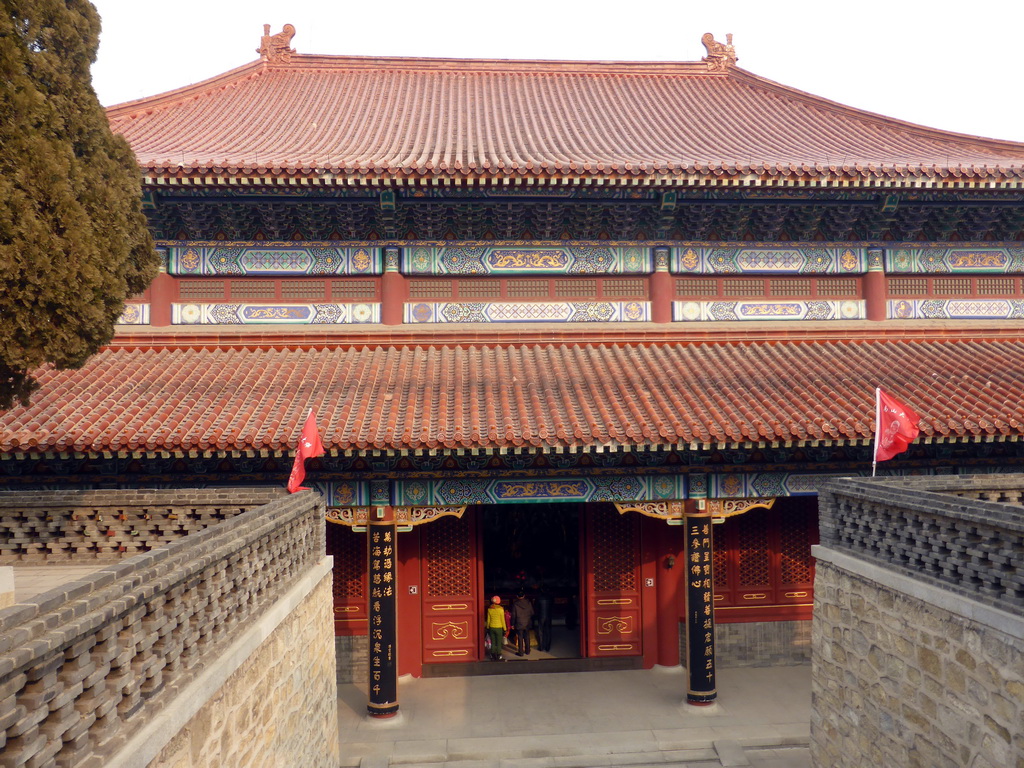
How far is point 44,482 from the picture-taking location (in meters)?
8.46

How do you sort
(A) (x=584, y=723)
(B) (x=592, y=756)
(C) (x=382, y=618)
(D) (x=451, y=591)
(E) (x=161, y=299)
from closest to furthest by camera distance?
(B) (x=592, y=756)
(A) (x=584, y=723)
(C) (x=382, y=618)
(E) (x=161, y=299)
(D) (x=451, y=591)

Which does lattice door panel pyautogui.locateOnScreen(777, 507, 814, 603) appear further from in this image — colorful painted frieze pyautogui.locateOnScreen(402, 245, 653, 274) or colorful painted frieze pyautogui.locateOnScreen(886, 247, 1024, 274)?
colorful painted frieze pyautogui.locateOnScreen(402, 245, 653, 274)

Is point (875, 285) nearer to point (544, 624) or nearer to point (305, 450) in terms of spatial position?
point (544, 624)

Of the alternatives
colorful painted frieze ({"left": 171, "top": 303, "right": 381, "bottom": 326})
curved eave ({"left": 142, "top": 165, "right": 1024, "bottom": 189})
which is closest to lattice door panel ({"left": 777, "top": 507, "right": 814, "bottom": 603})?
curved eave ({"left": 142, "top": 165, "right": 1024, "bottom": 189})

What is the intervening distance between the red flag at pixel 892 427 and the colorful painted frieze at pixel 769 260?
4231mm

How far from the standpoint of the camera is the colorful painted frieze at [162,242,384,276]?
10391mm

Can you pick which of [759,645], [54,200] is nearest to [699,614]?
[759,645]

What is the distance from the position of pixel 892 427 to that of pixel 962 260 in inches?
225

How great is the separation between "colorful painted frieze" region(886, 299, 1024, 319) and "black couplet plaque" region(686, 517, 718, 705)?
203 inches

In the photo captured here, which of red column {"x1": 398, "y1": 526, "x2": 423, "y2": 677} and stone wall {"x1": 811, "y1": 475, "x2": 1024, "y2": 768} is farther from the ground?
stone wall {"x1": 811, "y1": 475, "x2": 1024, "y2": 768}

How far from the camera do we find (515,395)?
8.82 meters

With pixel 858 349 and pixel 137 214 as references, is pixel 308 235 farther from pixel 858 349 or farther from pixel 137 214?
pixel 858 349

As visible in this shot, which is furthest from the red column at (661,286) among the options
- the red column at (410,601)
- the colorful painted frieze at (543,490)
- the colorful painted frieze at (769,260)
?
the red column at (410,601)

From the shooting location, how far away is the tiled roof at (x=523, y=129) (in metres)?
9.49
